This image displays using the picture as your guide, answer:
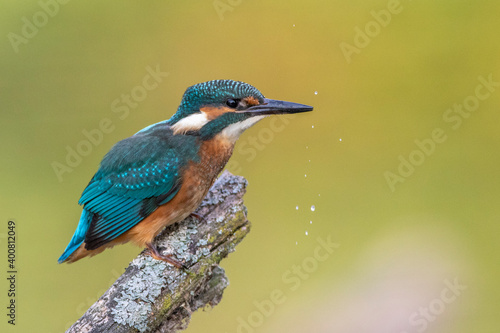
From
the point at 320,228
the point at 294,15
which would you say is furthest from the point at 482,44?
the point at 320,228

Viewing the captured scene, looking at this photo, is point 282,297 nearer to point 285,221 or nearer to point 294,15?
point 285,221

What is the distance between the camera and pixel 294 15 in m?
5.21

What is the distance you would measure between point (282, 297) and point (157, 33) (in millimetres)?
2313
